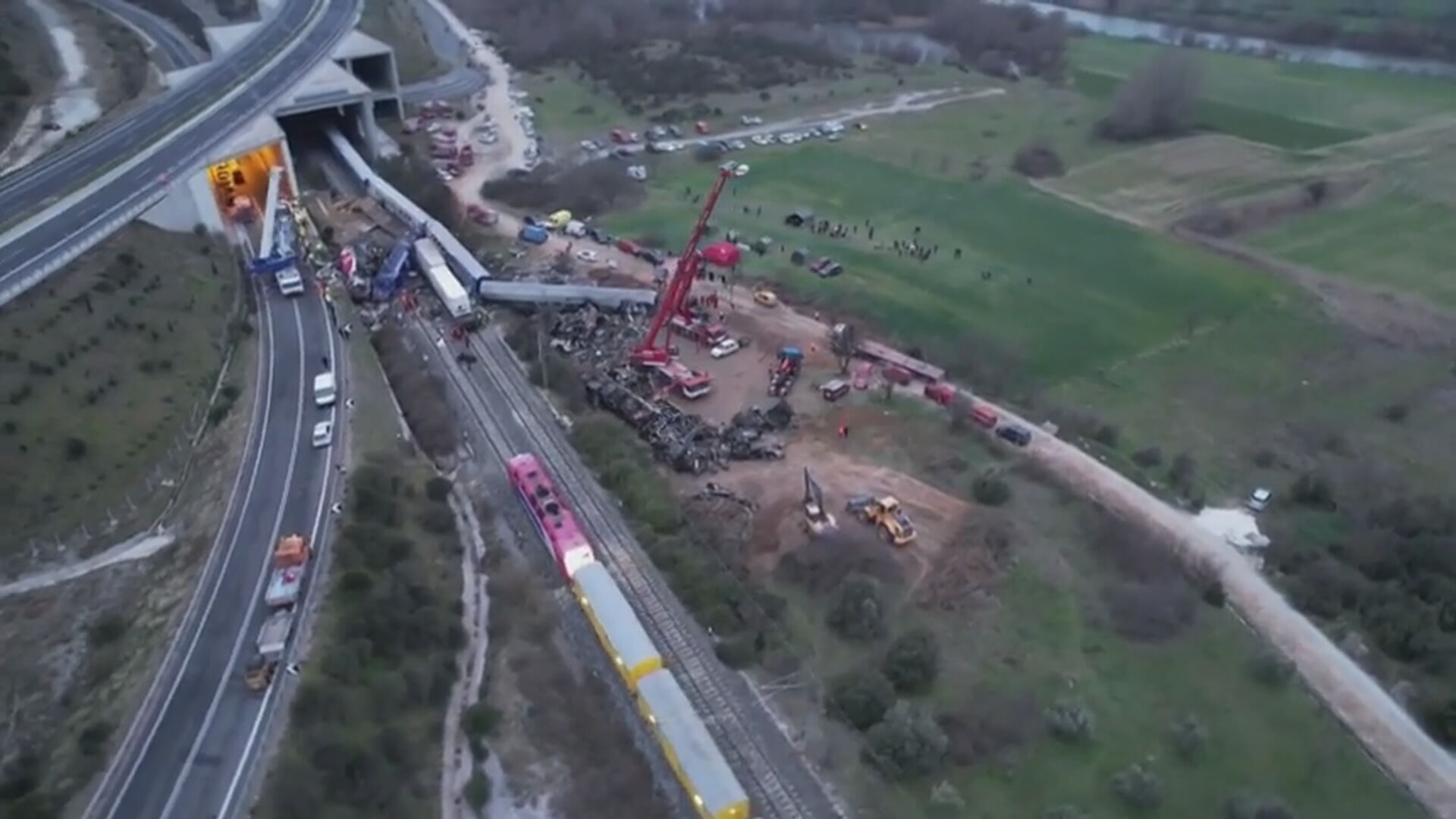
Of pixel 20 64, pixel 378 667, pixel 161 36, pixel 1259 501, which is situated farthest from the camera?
pixel 161 36

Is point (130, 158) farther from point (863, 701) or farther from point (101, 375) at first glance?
point (863, 701)

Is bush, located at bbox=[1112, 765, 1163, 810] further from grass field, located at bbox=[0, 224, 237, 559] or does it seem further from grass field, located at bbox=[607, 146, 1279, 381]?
grass field, located at bbox=[0, 224, 237, 559]

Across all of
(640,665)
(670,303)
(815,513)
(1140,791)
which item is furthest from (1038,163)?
(640,665)

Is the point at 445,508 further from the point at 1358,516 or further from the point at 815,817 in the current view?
the point at 1358,516

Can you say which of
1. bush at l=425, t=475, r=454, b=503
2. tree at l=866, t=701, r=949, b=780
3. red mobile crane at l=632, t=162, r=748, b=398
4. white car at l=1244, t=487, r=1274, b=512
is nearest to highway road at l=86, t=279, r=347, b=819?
bush at l=425, t=475, r=454, b=503

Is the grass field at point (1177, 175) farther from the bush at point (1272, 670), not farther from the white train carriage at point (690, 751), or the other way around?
the white train carriage at point (690, 751)

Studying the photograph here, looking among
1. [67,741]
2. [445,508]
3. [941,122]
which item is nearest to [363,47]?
[941,122]
